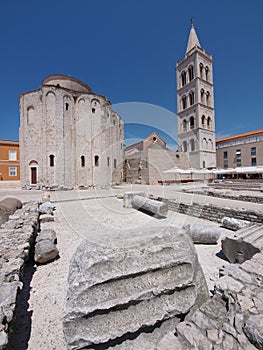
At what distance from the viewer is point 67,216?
700cm

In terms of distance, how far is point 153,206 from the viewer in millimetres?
6809

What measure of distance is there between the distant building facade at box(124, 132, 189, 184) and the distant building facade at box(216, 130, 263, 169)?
1019 centimetres

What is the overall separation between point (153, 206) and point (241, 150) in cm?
3128

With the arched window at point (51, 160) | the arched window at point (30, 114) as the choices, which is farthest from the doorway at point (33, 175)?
the arched window at point (30, 114)

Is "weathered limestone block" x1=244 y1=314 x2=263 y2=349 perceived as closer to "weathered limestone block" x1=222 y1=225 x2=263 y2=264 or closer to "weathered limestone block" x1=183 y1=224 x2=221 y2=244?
"weathered limestone block" x1=222 y1=225 x2=263 y2=264

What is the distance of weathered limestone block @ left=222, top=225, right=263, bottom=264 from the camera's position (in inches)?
110

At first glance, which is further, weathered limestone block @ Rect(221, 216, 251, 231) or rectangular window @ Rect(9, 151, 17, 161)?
rectangular window @ Rect(9, 151, 17, 161)

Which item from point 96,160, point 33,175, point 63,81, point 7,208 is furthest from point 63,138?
point 7,208

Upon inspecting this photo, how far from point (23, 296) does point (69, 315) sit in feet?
5.21

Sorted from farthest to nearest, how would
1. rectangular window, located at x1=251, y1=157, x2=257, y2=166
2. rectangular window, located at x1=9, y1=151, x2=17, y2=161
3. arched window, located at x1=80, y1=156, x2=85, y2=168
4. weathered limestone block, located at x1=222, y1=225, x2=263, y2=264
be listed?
1. rectangular window, located at x1=251, y1=157, x2=257, y2=166
2. rectangular window, located at x1=9, y1=151, x2=17, y2=161
3. arched window, located at x1=80, y1=156, x2=85, y2=168
4. weathered limestone block, located at x1=222, y1=225, x2=263, y2=264

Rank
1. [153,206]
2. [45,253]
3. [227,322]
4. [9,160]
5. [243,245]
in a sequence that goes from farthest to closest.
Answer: [9,160], [153,206], [45,253], [243,245], [227,322]

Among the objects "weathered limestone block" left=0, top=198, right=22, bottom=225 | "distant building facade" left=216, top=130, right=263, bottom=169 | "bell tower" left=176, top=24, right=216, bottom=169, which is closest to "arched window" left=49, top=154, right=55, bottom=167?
"weathered limestone block" left=0, top=198, right=22, bottom=225

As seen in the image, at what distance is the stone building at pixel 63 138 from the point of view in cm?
1894

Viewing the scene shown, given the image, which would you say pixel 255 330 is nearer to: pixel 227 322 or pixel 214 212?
pixel 227 322
